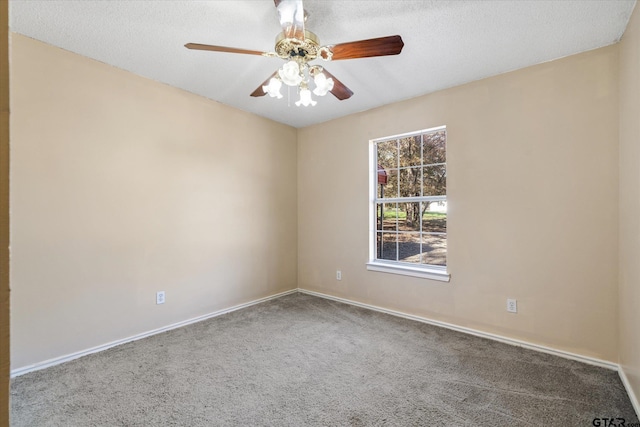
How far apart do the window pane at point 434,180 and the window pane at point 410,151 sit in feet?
0.51

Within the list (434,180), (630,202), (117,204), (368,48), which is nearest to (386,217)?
(434,180)

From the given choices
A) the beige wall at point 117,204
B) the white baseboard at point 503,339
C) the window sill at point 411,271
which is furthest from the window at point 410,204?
the beige wall at point 117,204

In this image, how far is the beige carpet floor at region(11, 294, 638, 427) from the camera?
68.5 inches

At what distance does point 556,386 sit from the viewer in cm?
201

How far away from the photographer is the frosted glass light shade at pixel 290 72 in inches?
67.8

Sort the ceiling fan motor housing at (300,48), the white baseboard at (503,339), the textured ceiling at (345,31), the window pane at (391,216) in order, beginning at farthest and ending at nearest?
the window pane at (391,216)
the white baseboard at (503,339)
the textured ceiling at (345,31)
the ceiling fan motor housing at (300,48)

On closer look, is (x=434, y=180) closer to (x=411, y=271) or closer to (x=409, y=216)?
(x=409, y=216)

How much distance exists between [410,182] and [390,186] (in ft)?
0.86

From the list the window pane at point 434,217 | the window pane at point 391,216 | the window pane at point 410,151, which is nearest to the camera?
the window pane at point 434,217

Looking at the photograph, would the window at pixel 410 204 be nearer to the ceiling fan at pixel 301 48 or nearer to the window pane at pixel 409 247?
the window pane at pixel 409 247

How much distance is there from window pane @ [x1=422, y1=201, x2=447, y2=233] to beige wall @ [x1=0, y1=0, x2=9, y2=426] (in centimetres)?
325

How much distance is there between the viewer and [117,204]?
264 centimetres

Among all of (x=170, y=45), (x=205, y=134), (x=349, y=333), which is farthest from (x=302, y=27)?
(x=349, y=333)

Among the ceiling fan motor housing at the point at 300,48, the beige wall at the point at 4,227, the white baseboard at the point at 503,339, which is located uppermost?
the ceiling fan motor housing at the point at 300,48
